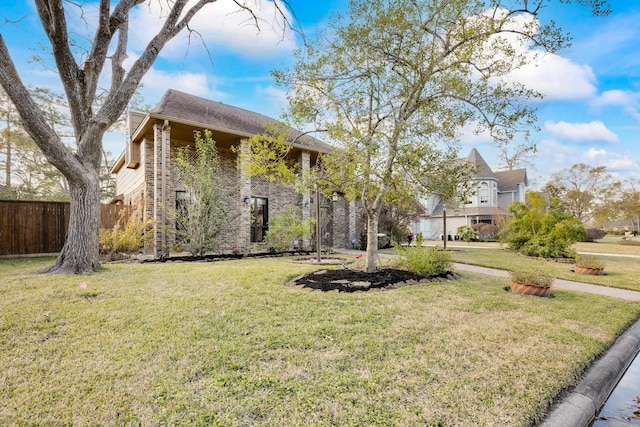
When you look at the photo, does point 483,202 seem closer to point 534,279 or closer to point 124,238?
point 534,279

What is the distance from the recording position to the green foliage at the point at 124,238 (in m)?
8.84

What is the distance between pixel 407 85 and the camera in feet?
18.1

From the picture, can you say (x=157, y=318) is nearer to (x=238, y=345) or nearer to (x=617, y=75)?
(x=238, y=345)

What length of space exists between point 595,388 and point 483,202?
2679 cm

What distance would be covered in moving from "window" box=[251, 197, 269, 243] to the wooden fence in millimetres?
6492

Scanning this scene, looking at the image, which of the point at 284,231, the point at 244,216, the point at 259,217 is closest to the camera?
the point at 284,231

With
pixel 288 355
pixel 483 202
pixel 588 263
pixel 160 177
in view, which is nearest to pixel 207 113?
pixel 160 177

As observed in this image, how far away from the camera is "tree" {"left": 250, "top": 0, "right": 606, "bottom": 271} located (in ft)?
→ 16.3

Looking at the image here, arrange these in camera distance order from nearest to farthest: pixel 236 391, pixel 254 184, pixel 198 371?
pixel 236 391
pixel 198 371
pixel 254 184

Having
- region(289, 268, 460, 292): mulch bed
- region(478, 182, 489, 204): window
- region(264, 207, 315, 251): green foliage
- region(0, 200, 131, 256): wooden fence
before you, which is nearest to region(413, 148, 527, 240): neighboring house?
region(478, 182, 489, 204): window

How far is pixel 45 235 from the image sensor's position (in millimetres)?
9594

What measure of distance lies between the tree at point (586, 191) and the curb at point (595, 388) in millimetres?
34762

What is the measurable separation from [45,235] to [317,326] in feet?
36.5

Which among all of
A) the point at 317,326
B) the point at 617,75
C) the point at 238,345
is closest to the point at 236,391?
the point at 238,345
